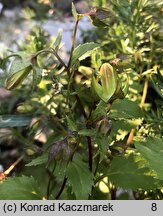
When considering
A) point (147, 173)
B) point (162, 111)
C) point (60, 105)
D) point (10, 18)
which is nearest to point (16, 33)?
point (10, 18)

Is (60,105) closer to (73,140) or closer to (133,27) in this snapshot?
(133,27)

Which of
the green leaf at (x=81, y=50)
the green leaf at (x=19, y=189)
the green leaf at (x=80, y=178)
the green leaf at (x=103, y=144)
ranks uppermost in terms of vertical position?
the green leaf at (x=81, y=50)

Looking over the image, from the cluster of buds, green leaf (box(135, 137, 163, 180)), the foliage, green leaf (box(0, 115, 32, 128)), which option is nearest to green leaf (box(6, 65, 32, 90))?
the foliage

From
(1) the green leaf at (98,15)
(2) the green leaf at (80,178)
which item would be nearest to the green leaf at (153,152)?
(2) the green leaf at (80,178)

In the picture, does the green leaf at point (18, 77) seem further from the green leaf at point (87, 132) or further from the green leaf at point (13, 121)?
the green leaf at point (13, 121)

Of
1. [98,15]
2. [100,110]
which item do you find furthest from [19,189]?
[98,15]
